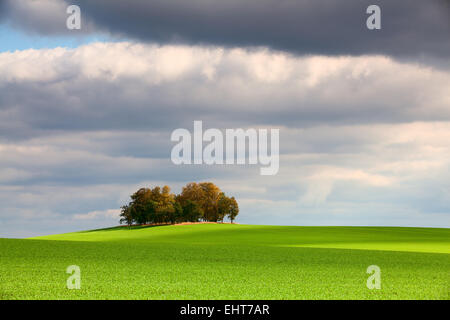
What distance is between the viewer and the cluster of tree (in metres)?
60.3

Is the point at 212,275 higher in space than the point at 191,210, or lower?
lower

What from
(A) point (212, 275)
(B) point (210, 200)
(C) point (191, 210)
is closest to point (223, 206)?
(B) point (210, 200)

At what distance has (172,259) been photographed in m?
27.7

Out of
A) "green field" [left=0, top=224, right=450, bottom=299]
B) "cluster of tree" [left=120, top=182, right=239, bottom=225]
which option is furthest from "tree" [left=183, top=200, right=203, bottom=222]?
"green field" [left=0, top=224, right=450, bottom=299]

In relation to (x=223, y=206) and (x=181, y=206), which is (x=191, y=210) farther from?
(x=223, y=206)

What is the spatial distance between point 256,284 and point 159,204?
44.1 metres

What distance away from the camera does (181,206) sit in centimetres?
6481

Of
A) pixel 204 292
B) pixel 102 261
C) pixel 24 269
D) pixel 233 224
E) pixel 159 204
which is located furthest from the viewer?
pixel 233 224

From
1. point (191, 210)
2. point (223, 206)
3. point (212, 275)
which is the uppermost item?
point (223, 206)

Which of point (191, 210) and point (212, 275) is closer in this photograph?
point (212, 275)

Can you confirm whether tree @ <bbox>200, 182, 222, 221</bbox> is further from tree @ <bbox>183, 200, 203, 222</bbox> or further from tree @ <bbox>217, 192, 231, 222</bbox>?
tree @ <bbox>183, 200, 203, 222</bbox>

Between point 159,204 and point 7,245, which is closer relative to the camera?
point 7,245
